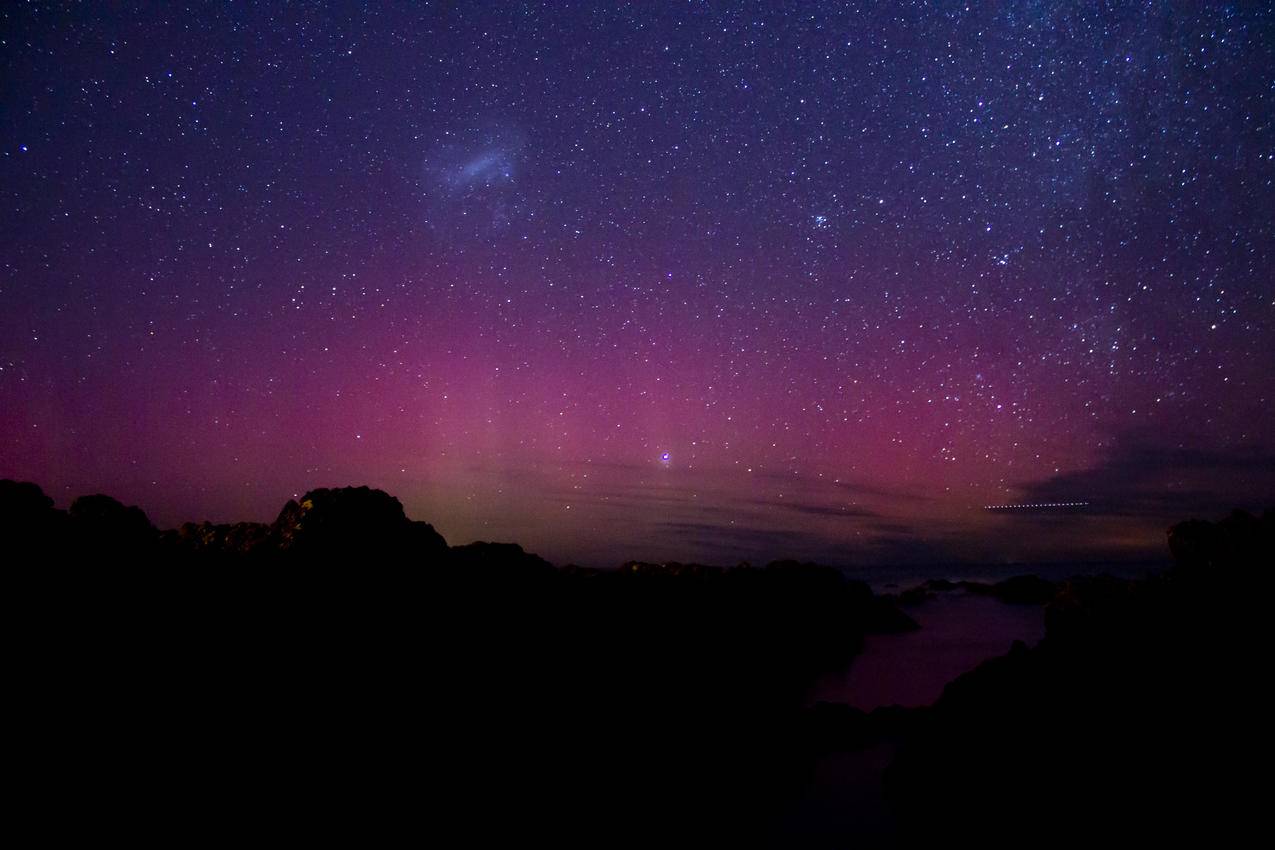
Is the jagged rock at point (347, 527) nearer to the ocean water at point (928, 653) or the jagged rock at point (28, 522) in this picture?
the jagged rock at point (28, 522)

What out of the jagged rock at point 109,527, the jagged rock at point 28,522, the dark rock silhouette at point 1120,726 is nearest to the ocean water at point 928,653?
the dark rock silhouette at point 1120,726

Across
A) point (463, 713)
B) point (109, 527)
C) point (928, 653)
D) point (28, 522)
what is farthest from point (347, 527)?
point (928, 653)

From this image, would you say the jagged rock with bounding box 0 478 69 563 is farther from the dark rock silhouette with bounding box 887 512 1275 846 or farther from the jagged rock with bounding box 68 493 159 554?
the dark rock silhouette with bounding box 887 512 1275 846

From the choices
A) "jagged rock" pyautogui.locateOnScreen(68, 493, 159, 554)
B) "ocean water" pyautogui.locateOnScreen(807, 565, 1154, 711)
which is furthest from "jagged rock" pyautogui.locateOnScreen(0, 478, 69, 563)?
"ocean water" pyautogui.locateOnScreen(807, 565, 1154, 711)

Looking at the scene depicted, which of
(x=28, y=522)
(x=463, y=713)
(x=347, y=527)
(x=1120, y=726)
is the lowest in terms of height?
(x=463, y=713)

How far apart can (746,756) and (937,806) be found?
201 inches

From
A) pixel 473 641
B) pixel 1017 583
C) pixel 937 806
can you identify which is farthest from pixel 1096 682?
pixel 1017 583

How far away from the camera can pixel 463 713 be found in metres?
10.5

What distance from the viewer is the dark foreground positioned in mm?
6488

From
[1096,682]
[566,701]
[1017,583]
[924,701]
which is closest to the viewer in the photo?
[1096,682]

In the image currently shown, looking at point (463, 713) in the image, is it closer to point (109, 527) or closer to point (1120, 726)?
point (109, 527)

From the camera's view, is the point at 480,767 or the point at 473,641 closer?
the point at 480,767

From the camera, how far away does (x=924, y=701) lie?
17.9 m

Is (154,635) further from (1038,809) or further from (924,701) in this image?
(924,701)
